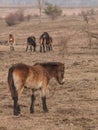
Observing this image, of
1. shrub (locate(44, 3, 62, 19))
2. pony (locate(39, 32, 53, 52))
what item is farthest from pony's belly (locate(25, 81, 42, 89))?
shrub (locate(44, 3, 62, 19))

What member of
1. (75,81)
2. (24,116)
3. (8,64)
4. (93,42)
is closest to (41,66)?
(24,116)

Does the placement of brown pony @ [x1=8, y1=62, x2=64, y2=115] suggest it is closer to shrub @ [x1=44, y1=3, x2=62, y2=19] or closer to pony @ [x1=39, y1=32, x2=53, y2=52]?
pony @ [x1=39, y1=32, x2=53, y2=52]

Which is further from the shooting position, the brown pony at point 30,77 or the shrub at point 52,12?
the shrub at point 52,12

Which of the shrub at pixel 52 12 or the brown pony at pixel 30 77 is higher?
the shrub at pixel 52 12

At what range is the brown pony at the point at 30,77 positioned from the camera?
11016mm

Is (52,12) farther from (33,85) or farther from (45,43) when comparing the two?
(33,85)

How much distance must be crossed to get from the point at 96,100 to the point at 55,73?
6.17ft

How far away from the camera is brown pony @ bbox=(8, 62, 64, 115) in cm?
1102

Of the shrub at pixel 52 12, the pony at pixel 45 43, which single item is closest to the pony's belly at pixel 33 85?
the pony at pixel 45 43

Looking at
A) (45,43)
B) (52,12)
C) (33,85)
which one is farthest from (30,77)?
(52,12)

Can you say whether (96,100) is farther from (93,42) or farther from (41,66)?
(93,42)

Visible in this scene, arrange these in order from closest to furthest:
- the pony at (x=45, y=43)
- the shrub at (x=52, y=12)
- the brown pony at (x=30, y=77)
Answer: the brown pony at (x=30, y=77) → the pony at (x=45, y=43) → the shrub at (x=52, y=12)

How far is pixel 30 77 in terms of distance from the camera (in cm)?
1119

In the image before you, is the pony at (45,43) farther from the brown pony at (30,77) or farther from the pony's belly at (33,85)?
→ the pony's belly at (33,85)
